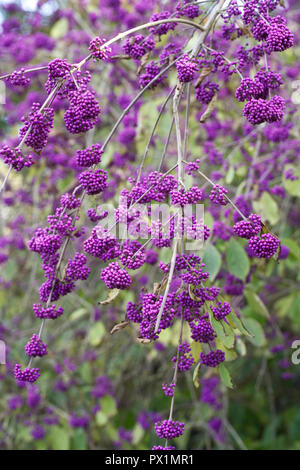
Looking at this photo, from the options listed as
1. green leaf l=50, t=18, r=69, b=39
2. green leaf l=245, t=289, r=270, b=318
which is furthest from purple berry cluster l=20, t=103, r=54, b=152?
green leaf l=50, t=18, r=69, b=39

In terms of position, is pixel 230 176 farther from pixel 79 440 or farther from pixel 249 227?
pixel 79 440

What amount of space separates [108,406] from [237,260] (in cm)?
149

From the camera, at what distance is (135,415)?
3.55 m

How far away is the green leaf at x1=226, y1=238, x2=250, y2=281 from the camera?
1815 mm

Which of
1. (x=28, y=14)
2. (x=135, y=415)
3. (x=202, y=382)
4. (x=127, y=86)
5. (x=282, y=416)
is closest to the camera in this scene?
(x=202, y=382)

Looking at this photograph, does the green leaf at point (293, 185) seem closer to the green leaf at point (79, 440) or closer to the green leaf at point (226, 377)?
the green leaf at point (226, 377)

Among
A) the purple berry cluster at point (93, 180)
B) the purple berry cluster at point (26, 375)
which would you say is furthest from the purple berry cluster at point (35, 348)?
the purple berry cluster at point (93, 180)

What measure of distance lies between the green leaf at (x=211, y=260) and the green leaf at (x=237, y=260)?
0.37 feet

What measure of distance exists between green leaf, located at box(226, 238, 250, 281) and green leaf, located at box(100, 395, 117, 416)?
145 centimetres

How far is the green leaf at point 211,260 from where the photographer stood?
5.60 feet

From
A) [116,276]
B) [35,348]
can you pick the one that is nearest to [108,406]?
[35,348]
